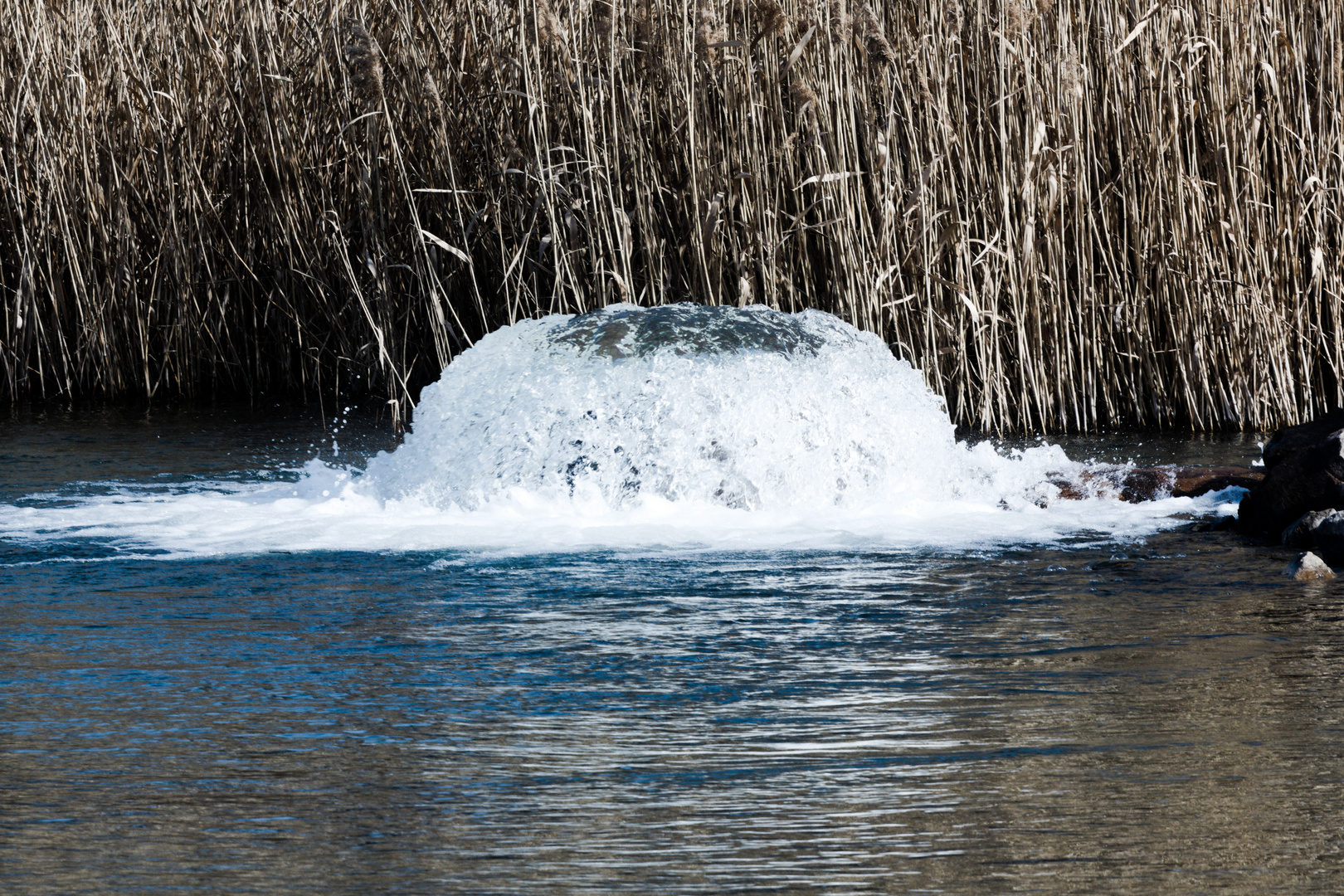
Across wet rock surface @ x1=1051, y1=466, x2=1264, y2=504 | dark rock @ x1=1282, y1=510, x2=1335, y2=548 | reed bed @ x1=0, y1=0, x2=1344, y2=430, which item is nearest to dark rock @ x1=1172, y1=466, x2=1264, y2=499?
wet rock surface @ x1=1051, y1=466, x2=1264, y2=504

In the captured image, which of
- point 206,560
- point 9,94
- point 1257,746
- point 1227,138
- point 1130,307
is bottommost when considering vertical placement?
point 1257,746

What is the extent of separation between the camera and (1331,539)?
4.70m

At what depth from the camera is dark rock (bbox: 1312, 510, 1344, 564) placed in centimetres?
469

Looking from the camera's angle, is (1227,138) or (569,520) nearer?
(569,520)

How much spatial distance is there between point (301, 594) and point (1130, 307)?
4.33 m

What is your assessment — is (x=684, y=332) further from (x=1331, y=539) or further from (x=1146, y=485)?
(x=1331, y=539)

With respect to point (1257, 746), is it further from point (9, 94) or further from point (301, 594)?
point (9, 94)

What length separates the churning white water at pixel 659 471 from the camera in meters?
5.21

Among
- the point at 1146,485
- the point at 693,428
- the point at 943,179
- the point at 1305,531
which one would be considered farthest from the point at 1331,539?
the point at 943,179

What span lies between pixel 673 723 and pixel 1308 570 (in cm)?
218

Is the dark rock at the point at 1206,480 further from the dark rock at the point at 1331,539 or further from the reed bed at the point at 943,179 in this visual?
the reed bed at the point at 943,179

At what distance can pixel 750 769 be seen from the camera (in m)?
2.70

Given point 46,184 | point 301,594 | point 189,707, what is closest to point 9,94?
point 46,184

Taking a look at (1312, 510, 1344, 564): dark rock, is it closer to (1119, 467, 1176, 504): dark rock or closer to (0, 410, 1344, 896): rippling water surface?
(0, 410, 1344, 896): rippling water surface
